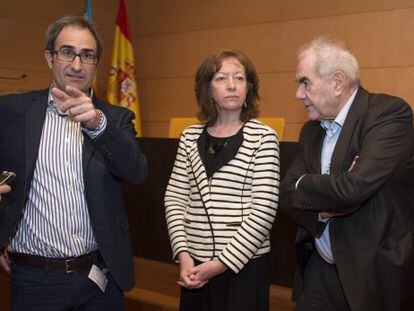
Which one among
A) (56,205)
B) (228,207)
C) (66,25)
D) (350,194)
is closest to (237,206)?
(228,207)

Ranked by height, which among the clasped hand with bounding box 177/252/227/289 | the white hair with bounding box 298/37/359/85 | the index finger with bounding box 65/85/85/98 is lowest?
the clasped hand with bounding box 177/252/227/289

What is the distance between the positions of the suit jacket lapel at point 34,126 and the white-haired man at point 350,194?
3.18ft

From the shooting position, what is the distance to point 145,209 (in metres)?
3.55

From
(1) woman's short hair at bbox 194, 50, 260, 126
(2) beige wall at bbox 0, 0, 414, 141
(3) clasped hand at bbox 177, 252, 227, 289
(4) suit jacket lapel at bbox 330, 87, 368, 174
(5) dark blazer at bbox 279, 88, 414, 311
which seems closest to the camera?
(5) dark blazer at bbox 279, 88, 414, 311

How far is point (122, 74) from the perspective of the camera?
5535mm

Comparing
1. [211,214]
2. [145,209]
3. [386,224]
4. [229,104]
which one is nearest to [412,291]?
[386,224]

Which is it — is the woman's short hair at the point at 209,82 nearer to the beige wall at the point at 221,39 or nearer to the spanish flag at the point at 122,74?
the beige wall at the point at 221,39

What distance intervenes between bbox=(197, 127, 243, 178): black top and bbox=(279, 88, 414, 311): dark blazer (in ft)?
1.11

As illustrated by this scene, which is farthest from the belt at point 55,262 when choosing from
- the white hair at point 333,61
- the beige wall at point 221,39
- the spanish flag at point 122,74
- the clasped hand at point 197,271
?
the spanish flag at point 122,74

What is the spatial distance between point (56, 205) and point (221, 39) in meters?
4.00

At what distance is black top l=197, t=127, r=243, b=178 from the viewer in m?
2.13

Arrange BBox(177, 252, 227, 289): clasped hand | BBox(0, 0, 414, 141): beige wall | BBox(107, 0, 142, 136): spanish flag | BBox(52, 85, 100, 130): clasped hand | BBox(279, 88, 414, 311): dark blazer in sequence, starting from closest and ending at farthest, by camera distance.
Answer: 1. BBox(52, 85, 100, 130): clasped hand
2. BBox(279, 88, 414, 311): dark blazer
3. BBox(177, 252, 227, 289): clasped hand
4. BBox(0, 0, 414, 141): beige wall
5. BBox(107, 0, 142, 136): spanish flag

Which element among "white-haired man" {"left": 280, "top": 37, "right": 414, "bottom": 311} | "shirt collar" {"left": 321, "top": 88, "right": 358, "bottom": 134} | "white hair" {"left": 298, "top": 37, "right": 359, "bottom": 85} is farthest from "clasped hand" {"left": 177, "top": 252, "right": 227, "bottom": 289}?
"white hair" {"left": 298, "top": 37, "right": 359, "bottom": 85}

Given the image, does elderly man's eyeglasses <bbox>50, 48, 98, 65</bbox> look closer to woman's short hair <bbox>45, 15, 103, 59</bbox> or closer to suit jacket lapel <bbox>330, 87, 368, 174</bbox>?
woman's short hair <bbox>45, 15, 103, 59</bbox>
